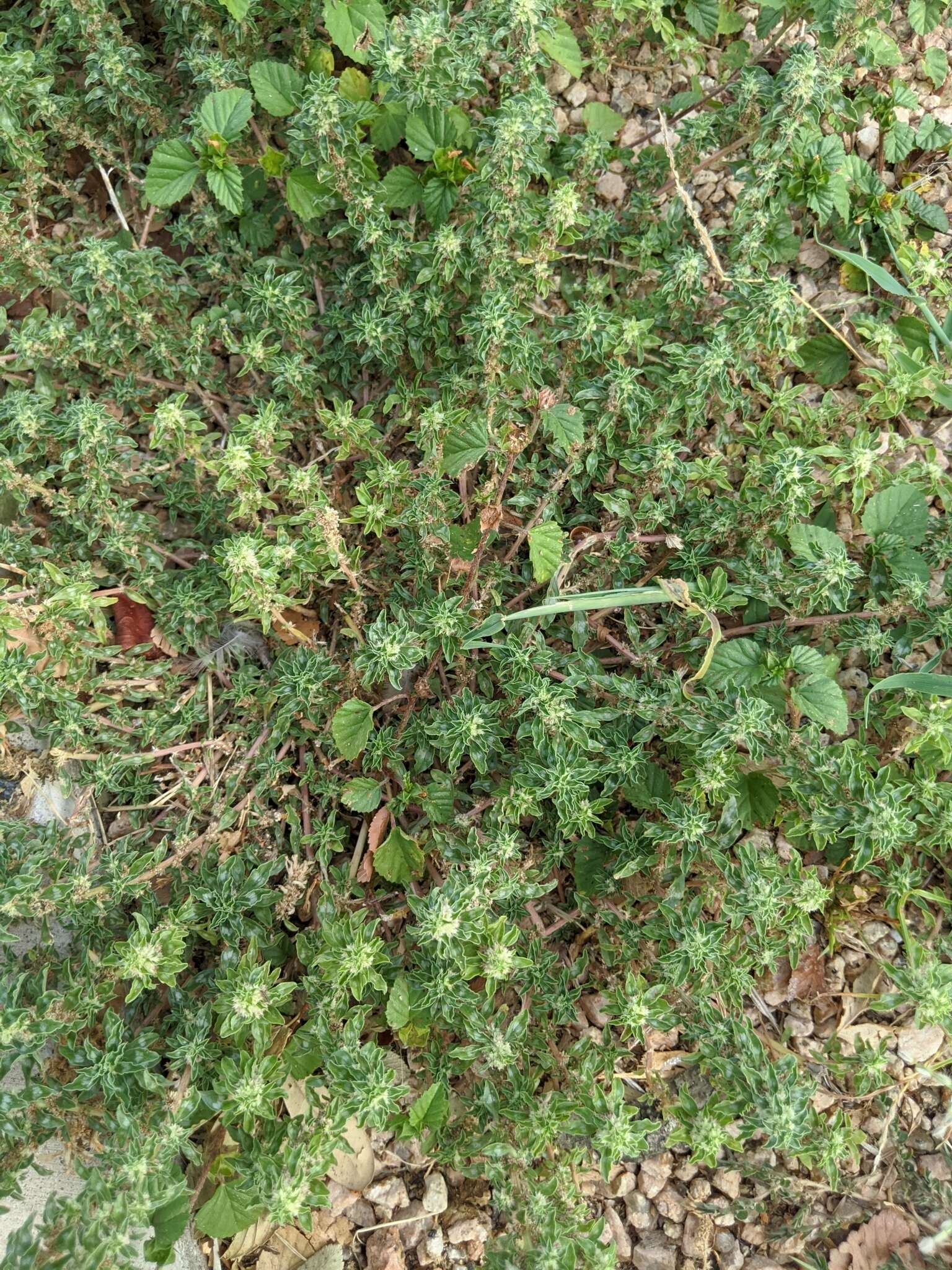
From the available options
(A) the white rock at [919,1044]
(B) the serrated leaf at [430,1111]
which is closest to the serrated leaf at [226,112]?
(B) the serrated leaf at [430,1111]

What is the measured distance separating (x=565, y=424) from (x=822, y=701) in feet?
3.65

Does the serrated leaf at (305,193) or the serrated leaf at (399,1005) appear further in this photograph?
the serrated leaf at (305,193)

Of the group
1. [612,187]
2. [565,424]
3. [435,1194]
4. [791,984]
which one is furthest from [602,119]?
[435,1194]

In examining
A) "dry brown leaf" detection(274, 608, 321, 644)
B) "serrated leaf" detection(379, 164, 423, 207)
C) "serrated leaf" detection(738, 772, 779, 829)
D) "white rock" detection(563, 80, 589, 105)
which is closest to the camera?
"serrated leaf" detection(738, 772, 779, 829)

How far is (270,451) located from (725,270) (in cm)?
192

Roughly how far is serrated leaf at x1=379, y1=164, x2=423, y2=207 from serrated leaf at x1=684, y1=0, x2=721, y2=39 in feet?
4.36

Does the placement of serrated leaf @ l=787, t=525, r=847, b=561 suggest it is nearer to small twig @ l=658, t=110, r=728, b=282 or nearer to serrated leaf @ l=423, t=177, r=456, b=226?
small twig @ l=658, t=110, r=728, b=282

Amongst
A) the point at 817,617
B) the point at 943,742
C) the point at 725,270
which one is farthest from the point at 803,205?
the point at 943,742

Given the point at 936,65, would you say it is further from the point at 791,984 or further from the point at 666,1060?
the point at 666,1060

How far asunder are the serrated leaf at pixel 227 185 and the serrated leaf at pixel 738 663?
2142 mm

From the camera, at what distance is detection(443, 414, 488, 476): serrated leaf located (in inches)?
107

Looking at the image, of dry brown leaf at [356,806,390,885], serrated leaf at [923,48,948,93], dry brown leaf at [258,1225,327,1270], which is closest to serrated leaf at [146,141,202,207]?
dry brown leaf at [356,806,390,885]

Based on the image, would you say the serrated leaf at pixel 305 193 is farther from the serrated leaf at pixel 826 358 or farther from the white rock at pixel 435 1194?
the white rock at pixel 435 1194

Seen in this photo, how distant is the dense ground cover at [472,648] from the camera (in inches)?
95.1
